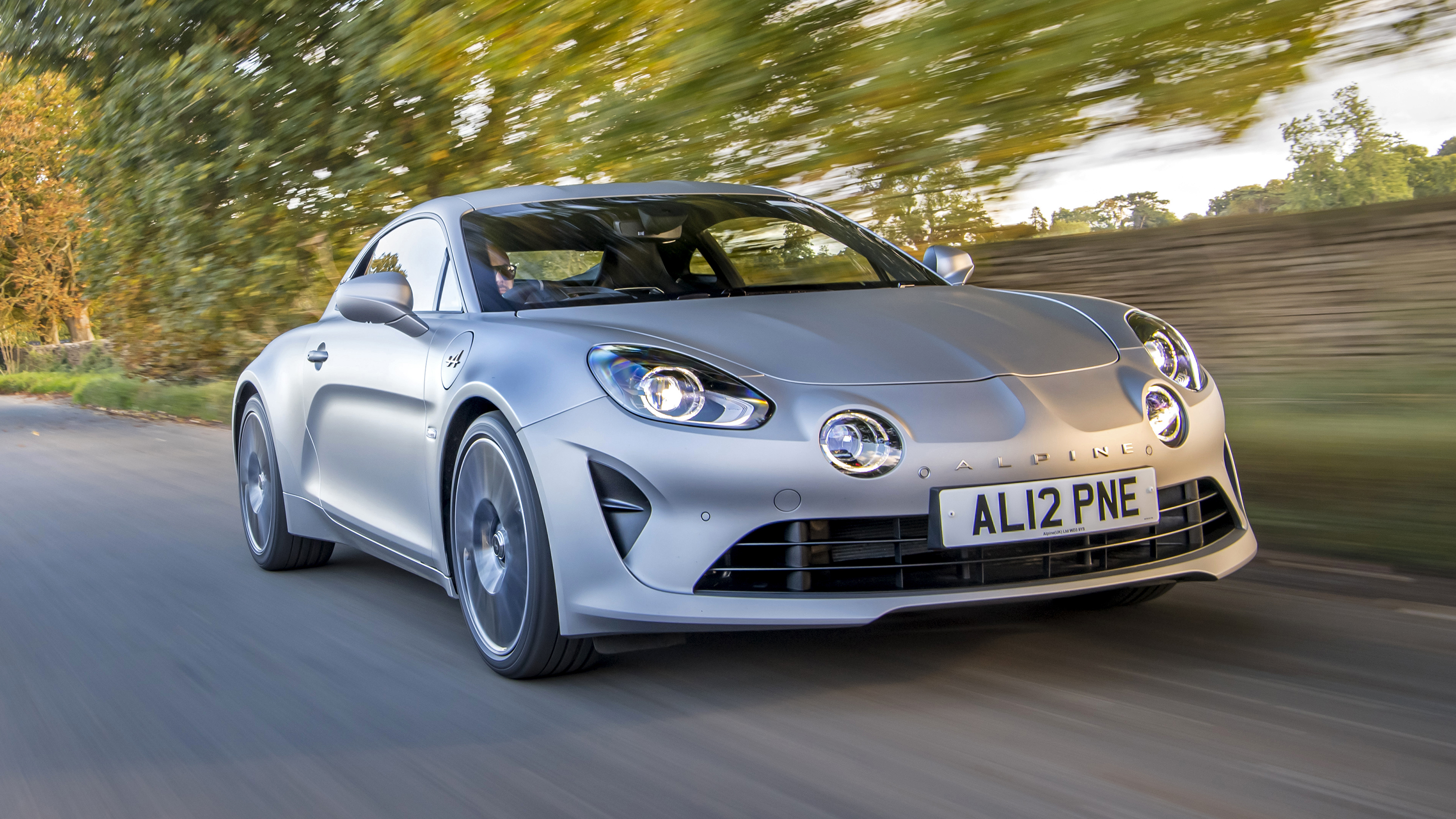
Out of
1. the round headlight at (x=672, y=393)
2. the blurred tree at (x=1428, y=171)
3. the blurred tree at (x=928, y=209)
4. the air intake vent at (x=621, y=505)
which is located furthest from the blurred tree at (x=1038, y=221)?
the air intake vent at (x=621, y=505)

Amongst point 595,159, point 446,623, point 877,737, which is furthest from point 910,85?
point 877,737

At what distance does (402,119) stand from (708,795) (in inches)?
370

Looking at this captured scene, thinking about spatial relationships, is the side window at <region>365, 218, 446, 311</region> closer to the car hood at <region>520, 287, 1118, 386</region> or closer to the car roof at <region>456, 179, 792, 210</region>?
the car roof at <region>456, 179, 792, 210</region>

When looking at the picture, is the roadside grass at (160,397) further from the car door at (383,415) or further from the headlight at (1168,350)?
the headlight at (1168,350)

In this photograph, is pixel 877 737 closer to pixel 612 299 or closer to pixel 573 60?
pixel 612 299

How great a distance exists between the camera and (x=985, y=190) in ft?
21.1

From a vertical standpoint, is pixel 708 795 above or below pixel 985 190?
below

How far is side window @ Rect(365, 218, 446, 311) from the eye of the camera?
414cm

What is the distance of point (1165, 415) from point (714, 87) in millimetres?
3566

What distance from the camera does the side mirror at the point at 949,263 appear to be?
442cm

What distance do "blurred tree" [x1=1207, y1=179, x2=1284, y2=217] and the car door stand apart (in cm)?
389

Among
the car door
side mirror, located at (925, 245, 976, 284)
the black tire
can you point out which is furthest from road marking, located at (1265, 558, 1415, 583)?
the car door

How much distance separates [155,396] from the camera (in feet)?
57.2

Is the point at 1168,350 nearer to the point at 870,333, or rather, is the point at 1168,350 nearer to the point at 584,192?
the point at 870,333
